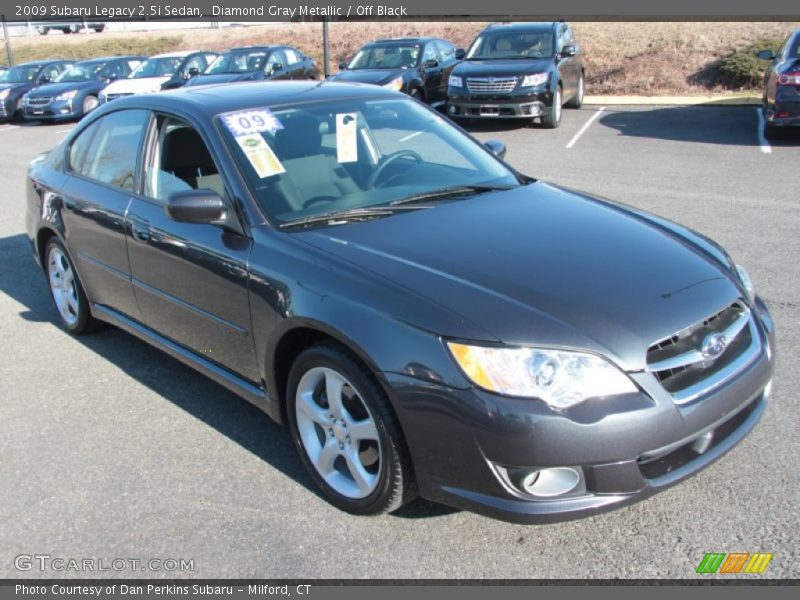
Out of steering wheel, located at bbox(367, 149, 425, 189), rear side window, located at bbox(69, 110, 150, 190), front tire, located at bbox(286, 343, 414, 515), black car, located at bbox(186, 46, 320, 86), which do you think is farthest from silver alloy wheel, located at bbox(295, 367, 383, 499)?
black car, located at bbox(186, 46, 320, 86)

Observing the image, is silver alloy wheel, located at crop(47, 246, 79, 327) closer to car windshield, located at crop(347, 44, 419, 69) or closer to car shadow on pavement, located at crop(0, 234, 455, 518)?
car shadow on pavement, located at crop(0, 234, 455, 518)

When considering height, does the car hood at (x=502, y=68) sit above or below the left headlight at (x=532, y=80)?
above

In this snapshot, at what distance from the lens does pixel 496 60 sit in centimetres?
1367

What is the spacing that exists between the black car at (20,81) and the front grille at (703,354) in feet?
71.2

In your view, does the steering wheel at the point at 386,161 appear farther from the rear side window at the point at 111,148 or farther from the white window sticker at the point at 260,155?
the rear side window at the point at 111,148

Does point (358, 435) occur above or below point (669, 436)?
below

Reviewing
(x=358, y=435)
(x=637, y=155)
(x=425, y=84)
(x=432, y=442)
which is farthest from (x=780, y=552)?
(x=425, y=84)

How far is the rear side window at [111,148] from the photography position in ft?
13.8

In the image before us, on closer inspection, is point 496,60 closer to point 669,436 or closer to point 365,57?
point 365,57

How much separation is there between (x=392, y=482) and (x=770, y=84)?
35.2 feet

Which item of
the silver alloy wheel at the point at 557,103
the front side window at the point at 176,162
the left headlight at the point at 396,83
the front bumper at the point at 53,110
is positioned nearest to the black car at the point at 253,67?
the front bumper at the point at 53,110

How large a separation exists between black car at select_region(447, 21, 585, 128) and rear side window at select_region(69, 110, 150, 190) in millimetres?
9233

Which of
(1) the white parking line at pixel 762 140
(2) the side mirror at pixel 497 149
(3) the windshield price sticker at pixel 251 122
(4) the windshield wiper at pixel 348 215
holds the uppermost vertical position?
(3) the windshield price sticker at pixel 251 122

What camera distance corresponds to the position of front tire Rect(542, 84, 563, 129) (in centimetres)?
1326
